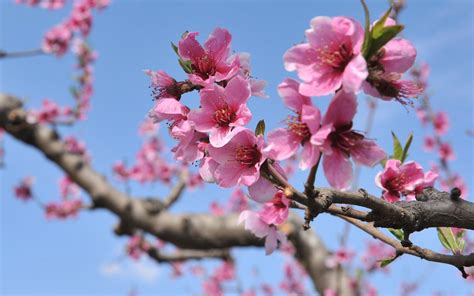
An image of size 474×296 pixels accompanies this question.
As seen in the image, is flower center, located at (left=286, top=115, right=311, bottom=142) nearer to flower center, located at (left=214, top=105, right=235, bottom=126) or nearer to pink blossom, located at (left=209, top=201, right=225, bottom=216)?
flower center, located at (left=214, top=105, right=235, bottom=126)

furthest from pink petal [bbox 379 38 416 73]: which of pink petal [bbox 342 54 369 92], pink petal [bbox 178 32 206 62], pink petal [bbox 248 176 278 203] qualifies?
pink petal [bbox 178 32 206 62]

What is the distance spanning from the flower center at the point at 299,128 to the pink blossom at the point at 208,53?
0.26m

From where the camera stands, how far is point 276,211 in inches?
57.6

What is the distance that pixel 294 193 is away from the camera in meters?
0.98

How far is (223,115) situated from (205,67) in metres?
0.15

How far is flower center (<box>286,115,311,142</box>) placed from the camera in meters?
1.00

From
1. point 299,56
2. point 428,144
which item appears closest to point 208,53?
point 299,56

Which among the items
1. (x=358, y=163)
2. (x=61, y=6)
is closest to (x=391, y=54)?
(x=358, y=163)

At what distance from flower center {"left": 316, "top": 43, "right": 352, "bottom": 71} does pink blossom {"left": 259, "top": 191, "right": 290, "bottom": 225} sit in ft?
1.64

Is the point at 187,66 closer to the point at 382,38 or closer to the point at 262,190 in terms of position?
the point at 262,190

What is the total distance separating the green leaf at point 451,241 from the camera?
1.42 m

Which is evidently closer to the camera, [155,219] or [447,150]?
[155,219]

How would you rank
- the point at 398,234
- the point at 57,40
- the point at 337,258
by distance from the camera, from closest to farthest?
1. the point at 398,234
2. the point at 337,258
3. the point at 57,40

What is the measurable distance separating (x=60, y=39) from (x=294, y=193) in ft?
23.1
